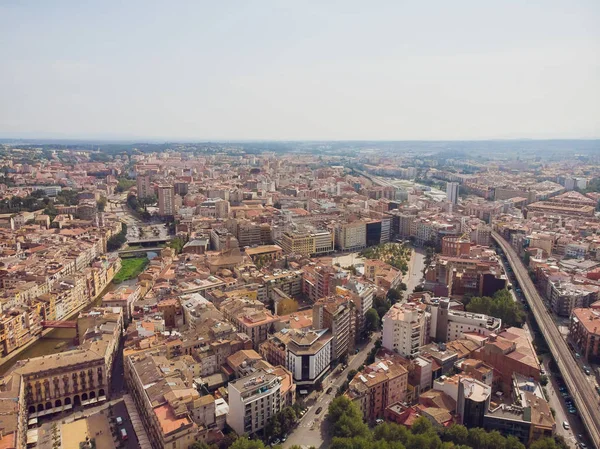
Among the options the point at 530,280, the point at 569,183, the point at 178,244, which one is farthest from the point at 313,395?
the point at 569,183

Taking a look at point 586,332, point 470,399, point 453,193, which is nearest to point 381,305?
point 586,332

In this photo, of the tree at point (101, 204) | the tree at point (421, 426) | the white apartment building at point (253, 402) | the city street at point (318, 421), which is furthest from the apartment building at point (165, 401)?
the tree at point (101, 204)

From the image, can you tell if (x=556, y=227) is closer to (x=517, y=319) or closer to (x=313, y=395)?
(x=517, y=319)

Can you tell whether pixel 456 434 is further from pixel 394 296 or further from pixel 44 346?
pixel 44 346

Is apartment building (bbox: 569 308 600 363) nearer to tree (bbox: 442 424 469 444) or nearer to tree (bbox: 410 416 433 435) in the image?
tree (bbox: 442 424 469 444)

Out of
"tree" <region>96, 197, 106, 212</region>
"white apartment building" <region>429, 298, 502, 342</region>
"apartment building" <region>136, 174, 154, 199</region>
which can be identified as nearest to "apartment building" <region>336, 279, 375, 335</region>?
"white apartment building" <region>429, 298, 502, 342</region>

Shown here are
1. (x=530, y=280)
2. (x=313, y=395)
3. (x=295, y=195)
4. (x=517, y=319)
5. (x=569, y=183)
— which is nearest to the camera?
(x=313, y=395)
